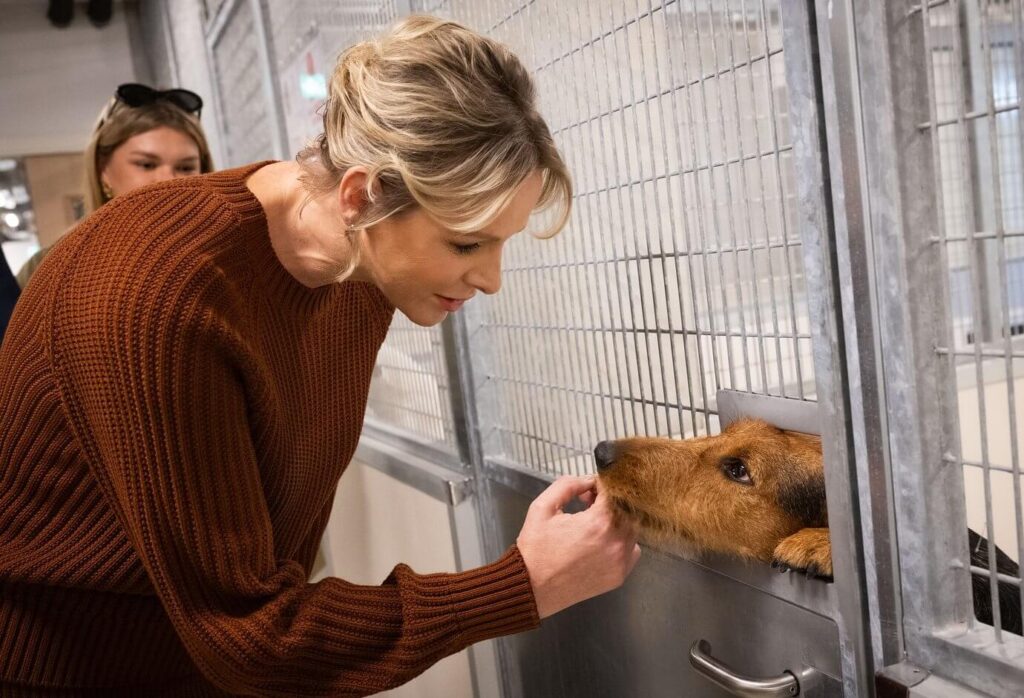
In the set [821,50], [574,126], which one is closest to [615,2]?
[574,126]

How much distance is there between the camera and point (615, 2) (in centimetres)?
114

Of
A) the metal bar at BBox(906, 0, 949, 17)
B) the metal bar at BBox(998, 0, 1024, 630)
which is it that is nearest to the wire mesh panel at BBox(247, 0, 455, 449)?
the metal bar at BBox(906, 0, 949, 17)

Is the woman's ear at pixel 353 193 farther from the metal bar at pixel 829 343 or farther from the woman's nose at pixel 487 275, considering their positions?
the metal bar at pixel 829 343

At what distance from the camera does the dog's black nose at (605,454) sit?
114 centimetres

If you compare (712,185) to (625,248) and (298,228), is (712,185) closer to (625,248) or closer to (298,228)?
(625,248)

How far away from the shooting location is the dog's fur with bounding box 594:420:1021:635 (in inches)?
41.5

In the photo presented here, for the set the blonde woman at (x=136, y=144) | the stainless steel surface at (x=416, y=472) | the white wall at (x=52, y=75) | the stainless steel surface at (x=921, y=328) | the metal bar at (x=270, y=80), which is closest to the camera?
the stainless steel surface at (x=921, y=328)

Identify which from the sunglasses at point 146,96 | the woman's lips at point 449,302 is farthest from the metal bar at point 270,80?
the woman's lips at point 449,302

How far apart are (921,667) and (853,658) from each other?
65 mm

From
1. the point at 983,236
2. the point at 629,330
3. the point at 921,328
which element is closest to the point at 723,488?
the point at 629,330

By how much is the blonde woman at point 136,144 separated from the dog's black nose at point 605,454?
1816 millimetres

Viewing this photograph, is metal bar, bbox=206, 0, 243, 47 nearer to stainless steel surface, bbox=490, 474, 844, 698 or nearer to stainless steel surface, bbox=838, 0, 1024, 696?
stainless steel surface, bbox=490, 474, 844, 698

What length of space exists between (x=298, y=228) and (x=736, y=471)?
659mm

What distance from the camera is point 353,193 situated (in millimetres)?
983
